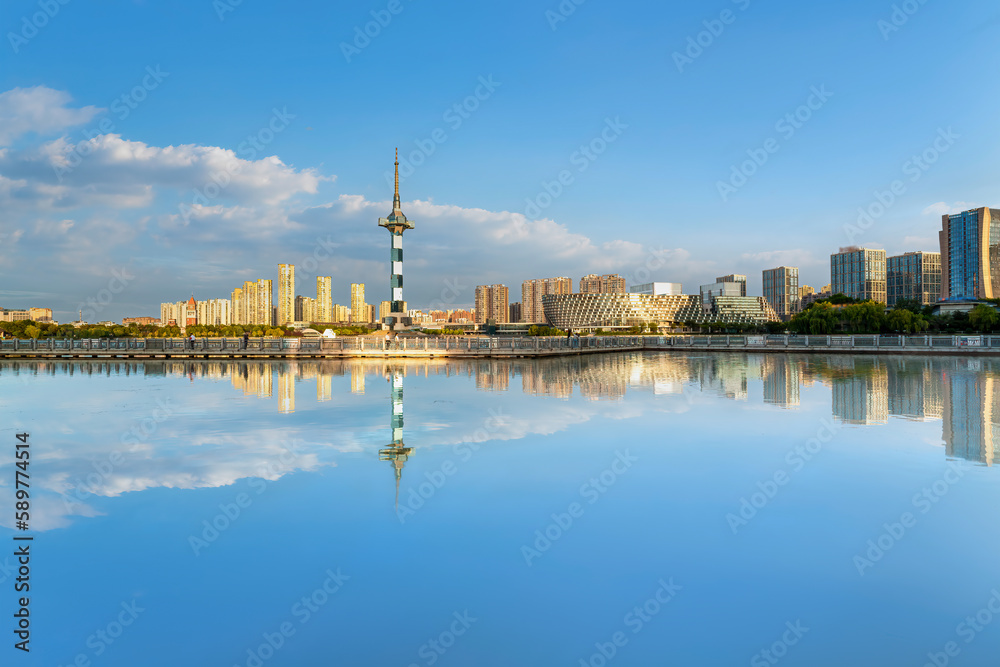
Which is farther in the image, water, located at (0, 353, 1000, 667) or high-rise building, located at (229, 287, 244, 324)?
high-rise building, located at (229, 287, 244, 324)

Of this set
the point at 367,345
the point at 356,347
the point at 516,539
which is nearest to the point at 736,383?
the point at 516,539

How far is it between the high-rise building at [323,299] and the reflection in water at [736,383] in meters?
157

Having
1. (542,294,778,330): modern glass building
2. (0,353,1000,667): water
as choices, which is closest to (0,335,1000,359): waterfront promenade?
(0,353,1000,667): water

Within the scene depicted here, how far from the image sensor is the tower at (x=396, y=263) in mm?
90688

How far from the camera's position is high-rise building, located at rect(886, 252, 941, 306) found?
150m

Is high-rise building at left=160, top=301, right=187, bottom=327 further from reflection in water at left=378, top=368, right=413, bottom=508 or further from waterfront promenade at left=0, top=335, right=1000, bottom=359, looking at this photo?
reflection in water at left=378, top=368, right=413, bottom=508

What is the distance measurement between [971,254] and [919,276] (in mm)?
35465

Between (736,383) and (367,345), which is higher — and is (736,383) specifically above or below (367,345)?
below

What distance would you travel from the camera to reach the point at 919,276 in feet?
493

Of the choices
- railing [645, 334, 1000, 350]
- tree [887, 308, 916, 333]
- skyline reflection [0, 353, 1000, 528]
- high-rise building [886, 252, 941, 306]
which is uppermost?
high-rise building [886, 252, 941, 306]

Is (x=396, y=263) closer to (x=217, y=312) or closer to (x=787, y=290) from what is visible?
(x=217, y=312)

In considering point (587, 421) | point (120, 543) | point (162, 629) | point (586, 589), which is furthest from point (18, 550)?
point (587, 421)

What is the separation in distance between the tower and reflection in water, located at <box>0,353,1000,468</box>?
58323 mm

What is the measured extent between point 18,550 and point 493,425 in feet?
25.5
